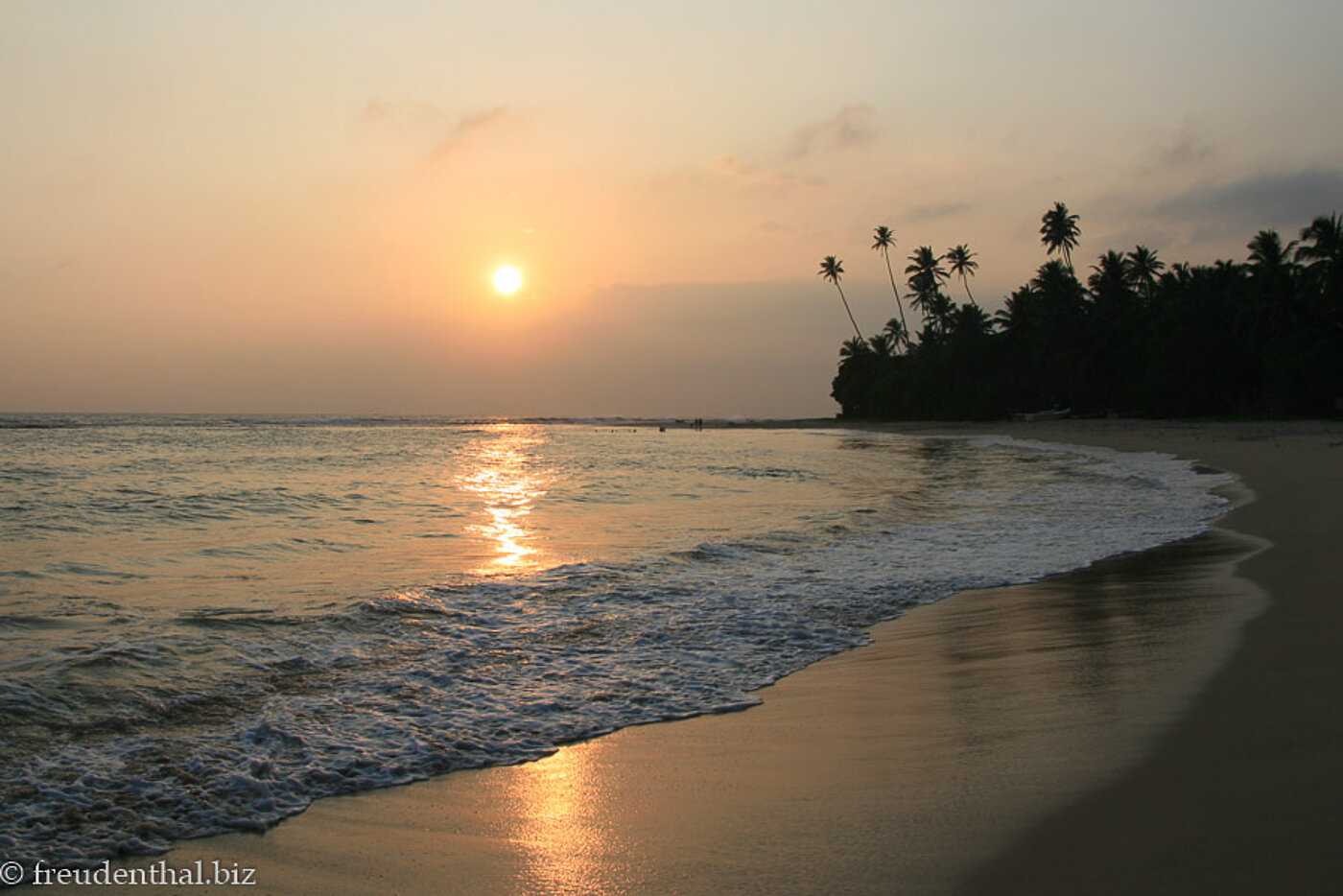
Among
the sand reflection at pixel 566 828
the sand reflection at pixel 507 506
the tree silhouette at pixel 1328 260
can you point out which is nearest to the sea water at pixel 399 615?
the sand reflection at pixel 507 506

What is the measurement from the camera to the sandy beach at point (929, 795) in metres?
3.18

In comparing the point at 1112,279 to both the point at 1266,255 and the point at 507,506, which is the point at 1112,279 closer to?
the point at 1266,255

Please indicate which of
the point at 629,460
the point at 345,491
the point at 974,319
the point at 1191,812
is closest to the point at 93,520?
the point at 345,491

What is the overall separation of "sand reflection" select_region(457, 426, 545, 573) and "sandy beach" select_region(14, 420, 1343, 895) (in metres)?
6.26

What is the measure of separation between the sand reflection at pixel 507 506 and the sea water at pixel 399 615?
0.43ft

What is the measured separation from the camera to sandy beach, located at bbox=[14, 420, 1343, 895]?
318 cm

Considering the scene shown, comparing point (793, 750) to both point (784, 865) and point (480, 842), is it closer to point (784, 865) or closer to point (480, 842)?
point (784, 865)

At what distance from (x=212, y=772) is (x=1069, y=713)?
4436mm

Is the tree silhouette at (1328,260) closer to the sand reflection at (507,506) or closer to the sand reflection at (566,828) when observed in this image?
the sand reflection at (507,506)

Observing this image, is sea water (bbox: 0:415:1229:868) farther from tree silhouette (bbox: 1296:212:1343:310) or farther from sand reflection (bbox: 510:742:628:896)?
tree silhouette (bbox: 1296:212:1343:310)

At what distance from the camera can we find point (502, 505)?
19.3 metres

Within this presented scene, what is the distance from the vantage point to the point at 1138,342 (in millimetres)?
65438

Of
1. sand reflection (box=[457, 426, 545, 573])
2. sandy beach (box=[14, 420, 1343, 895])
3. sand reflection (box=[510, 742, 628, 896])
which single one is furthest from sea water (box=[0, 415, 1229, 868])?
sandy beach (box=[14, 420, 1343, 895])

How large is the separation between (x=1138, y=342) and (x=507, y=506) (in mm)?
60078
